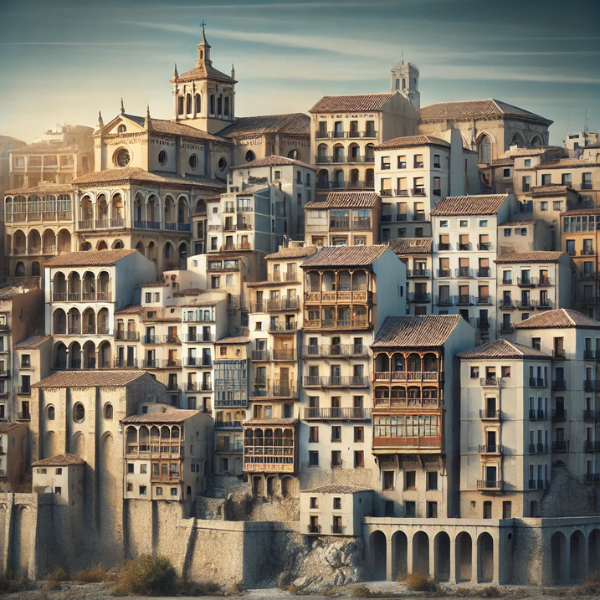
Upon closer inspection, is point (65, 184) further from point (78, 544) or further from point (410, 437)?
point (410, 437)

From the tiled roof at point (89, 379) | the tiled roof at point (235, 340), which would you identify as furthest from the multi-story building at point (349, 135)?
the tiled roof at point (89, 379)

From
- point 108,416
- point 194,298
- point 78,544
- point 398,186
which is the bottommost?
point 78,544

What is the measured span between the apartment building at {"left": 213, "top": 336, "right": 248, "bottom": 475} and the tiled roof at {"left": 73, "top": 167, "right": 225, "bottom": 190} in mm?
16584

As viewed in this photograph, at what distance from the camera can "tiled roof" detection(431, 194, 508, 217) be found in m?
96.5

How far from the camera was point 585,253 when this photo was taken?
96.4 metres

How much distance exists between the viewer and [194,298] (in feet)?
320

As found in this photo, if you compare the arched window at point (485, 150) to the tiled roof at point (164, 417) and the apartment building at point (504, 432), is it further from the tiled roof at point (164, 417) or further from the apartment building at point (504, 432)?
the tiled roof at point (164, 417)

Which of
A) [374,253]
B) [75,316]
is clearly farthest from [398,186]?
[75,316]

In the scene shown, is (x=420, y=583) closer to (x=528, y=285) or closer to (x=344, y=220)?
(x=528, y=285)

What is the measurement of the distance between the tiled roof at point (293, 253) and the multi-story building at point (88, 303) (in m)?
9.11

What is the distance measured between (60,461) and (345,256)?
18511 millimetres

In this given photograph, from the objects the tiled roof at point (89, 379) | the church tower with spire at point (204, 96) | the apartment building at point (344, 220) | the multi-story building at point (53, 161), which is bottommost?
the tiled roof at point (89, 379)

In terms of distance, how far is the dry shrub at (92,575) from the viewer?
8962cm

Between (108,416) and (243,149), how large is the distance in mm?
26616
